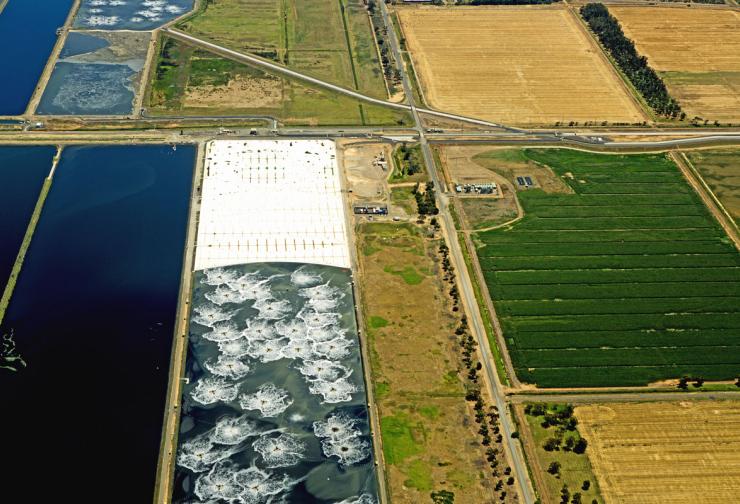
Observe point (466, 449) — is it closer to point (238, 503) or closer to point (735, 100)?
point (238, 503)

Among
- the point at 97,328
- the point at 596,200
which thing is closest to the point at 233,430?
the point at 97,328

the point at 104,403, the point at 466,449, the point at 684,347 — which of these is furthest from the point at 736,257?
the point at 104,403

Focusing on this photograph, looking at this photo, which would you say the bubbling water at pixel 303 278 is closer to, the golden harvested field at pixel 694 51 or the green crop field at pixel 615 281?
the green crop field at pixel 615 281

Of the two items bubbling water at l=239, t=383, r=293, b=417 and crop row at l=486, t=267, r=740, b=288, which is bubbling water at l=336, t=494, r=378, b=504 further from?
crop row at l=486, t=267, r=740, b=288

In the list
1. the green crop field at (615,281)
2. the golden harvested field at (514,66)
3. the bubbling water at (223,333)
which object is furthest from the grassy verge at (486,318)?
the golden harvested field at (514,66)

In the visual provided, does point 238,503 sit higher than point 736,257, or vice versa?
point 736,257

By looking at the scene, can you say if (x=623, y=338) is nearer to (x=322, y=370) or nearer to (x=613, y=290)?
(x=613, y=290)

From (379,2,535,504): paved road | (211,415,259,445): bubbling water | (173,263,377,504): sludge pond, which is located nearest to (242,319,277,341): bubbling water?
(173,263,377,504): sludge pond
